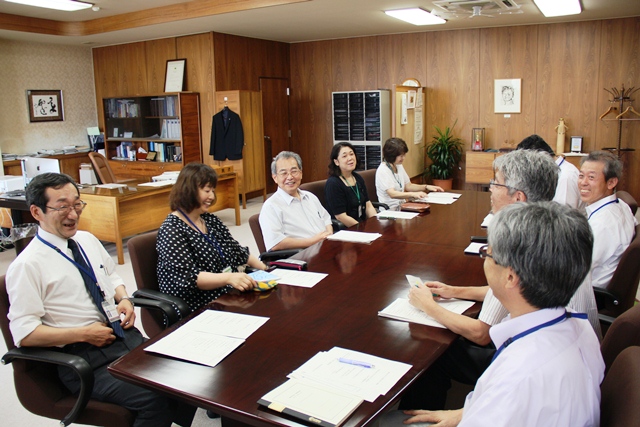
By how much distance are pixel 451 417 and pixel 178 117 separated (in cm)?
771

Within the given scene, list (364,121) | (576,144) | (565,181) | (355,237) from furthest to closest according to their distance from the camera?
(364,121) → (576,144) → (565,181) → (355,237)

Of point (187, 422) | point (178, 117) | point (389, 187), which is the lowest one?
point (187, 422)

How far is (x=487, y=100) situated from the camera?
8320mm

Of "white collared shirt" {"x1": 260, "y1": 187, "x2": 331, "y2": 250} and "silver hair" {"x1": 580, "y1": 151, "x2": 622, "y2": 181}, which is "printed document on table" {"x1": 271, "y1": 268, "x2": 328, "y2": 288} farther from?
"silver hair" {"x1": 580, "y1": 151, "x2": 622, "y2": 181}

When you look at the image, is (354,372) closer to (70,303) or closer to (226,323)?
(226,323)

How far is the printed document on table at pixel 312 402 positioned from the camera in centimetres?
131

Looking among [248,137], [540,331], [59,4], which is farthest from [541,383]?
[248,137]

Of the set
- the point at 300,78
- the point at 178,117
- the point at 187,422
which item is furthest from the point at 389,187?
the point at 300,78

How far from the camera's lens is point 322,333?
5.92ft

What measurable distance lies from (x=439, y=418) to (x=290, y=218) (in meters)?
1.98

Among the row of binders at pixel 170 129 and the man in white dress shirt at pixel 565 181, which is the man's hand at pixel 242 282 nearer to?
the man in white dress shirt at pixel 565 181

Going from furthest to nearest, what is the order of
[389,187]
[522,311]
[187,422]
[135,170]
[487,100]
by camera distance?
1. [135,170]
2. [487,100]
3. [389,187]
4. [187,422]
5. [522,311]

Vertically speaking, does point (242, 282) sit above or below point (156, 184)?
below

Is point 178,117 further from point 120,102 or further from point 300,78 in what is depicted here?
point 300,78
